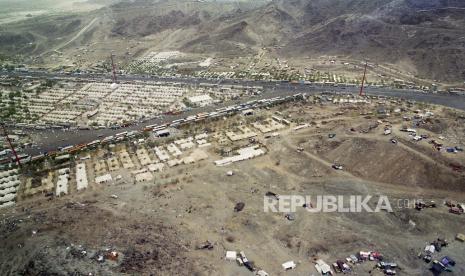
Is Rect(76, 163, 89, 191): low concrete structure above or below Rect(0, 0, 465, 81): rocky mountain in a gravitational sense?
below

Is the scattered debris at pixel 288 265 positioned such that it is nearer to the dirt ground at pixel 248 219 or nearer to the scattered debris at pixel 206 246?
the dirt ground at pixel 248 219

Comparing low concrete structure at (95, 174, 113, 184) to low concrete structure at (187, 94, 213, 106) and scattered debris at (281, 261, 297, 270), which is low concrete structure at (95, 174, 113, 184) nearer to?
scattered debris at (281, 261, 297, 270)

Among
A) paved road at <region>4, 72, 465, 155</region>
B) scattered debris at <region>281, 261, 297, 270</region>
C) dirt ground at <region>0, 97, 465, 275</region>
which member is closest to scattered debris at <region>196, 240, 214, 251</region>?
dirt ground at <region>0, 97, 465, 275</region>

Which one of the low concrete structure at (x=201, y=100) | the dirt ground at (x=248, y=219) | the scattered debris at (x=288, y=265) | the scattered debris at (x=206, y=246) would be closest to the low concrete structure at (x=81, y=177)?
the dirt ground at (x=248, y=219)

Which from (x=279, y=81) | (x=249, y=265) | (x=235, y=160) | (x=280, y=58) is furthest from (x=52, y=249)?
(x=280, y=58)

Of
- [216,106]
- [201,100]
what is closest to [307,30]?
[201,100]

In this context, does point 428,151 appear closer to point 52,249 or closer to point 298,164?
point 298,164
